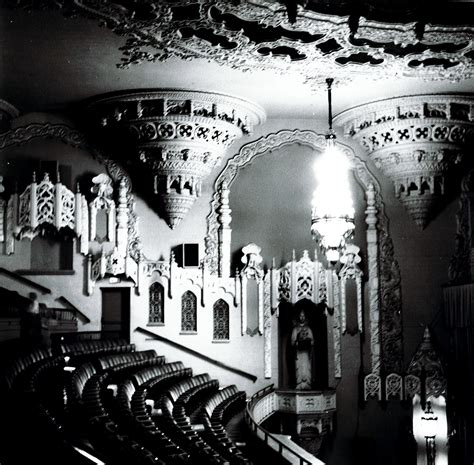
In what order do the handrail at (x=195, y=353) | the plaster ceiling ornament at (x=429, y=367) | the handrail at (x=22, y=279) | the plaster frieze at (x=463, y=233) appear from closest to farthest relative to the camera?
the handrail at (x=22, y=279), the handrail at (x=195, y=353), the plaster ceiling ornament at (x=429, y=367), the plaster frieze at (x=463, y=233)

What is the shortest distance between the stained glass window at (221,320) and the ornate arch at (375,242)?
0.93 metres

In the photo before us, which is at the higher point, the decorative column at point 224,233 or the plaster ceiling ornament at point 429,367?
the decorative column at point 224,233

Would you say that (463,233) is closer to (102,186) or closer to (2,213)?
(102,186)

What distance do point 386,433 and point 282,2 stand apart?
6.41m

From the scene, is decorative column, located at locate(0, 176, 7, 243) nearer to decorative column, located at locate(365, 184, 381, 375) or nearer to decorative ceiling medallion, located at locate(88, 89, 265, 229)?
decorative ceiling medallion, located at locate(88, 89, 265, 229)

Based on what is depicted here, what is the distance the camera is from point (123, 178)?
10.8 metres

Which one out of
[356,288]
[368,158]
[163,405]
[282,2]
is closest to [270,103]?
[368,158]

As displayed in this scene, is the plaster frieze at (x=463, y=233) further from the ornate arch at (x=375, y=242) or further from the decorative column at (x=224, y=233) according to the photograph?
the decorative column at (x=224, y=233)

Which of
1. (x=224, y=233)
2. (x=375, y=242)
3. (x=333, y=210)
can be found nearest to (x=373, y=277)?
(x=375, y=242)

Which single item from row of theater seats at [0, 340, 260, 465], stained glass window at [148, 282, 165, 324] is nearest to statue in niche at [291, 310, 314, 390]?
row of theater seats at [0, 340, 260, 465]

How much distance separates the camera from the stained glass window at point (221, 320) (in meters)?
10.8

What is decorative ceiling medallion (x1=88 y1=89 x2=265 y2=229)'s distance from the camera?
9.75 m

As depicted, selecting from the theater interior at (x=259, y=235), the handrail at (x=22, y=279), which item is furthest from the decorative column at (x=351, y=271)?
the handrail at (x=22, y=279)

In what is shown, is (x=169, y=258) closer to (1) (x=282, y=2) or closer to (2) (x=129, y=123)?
(2) (x=129, y=123)
